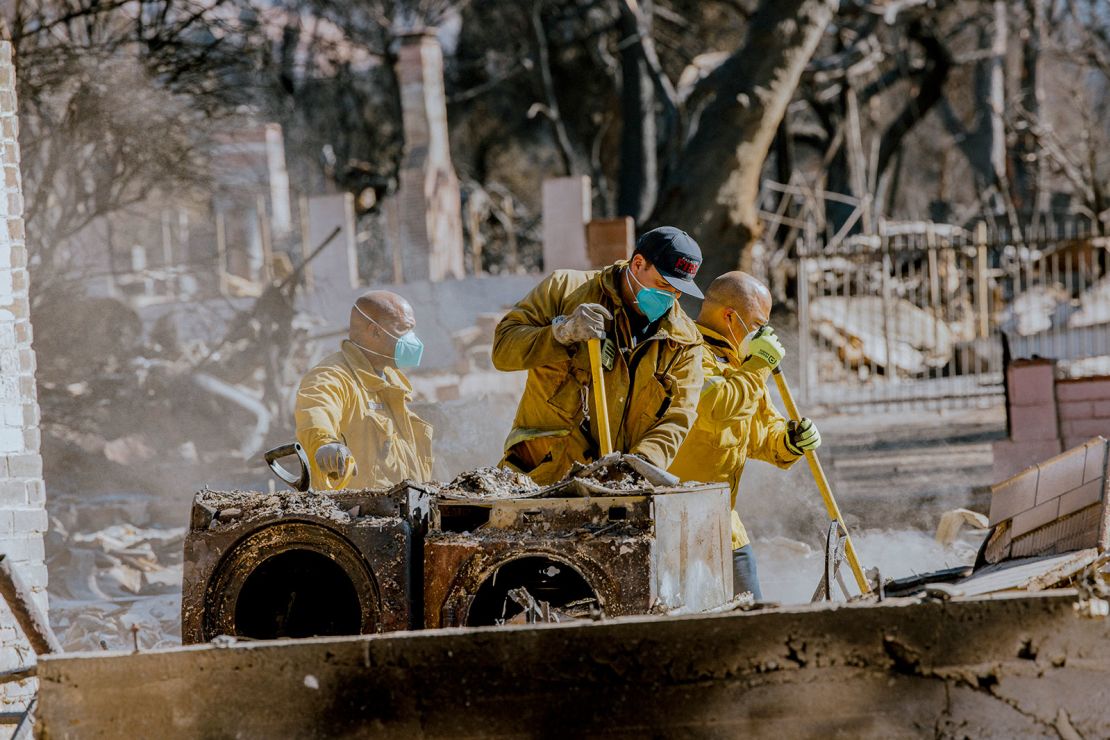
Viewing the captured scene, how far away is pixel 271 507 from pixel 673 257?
1718 millimetres

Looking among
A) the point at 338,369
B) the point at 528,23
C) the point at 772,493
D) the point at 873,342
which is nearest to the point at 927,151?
the point at 528,23

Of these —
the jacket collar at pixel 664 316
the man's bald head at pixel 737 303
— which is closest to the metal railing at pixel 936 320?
the man's bald head at pixel 737 303

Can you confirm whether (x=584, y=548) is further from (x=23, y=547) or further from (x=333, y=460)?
(x=23, y=547)

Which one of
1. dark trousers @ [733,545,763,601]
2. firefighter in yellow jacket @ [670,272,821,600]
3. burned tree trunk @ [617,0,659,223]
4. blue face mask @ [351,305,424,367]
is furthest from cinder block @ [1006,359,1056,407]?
burned tree trunk @ [617,0,659,223]

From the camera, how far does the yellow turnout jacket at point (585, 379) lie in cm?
508

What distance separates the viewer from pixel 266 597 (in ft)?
15.1

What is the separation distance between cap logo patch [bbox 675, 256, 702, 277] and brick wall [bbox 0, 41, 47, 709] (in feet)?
9.46

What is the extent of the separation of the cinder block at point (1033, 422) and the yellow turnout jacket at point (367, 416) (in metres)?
5.02

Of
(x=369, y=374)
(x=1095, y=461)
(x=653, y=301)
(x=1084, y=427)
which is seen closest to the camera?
(x=1095, y=461)

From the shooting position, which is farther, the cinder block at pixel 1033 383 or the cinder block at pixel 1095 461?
the cinder block at pixel 1033 383

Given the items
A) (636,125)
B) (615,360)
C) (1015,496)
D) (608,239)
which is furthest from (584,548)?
(636,125)

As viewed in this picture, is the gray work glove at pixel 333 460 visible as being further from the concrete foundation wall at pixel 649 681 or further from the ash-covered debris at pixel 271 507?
the concrete foundation wall at pixel 649 681

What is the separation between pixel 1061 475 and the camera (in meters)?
4.96

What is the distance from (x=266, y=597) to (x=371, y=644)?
1.28 meters
